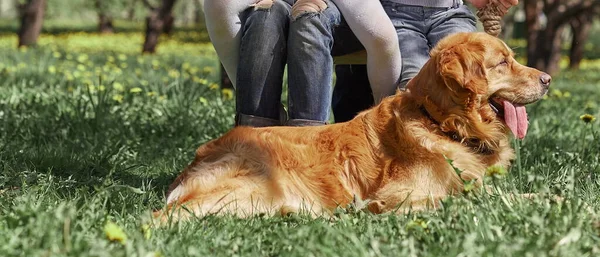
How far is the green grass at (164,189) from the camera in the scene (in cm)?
269

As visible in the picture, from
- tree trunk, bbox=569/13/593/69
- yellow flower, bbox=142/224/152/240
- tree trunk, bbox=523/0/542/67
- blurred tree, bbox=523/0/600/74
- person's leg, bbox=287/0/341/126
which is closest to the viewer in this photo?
yellow flower, bbox=142/224/152/240

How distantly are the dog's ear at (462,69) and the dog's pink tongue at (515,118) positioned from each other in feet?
0.66

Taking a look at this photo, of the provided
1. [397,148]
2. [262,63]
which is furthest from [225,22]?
[397,148]

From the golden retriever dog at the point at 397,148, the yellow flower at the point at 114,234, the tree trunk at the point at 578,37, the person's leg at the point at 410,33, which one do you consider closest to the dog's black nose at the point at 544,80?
the golden retriever dog at the point at 397,148

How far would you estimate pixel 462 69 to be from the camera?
3684 millimetres

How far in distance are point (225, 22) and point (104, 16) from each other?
1083 inches

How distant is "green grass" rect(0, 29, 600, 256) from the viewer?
2.69m

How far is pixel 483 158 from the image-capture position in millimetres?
3854

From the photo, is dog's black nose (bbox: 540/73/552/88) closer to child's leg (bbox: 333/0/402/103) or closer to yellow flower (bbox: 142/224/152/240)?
child's leg (bbox: 333/0/402/103)

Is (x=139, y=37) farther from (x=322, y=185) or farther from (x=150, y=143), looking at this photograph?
(x=322, y=185)

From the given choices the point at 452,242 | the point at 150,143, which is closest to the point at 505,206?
the point at 452,242

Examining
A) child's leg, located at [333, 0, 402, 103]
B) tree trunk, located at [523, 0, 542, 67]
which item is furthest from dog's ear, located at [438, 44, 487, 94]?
tree trunk, located at [523, 0, 542, 67]

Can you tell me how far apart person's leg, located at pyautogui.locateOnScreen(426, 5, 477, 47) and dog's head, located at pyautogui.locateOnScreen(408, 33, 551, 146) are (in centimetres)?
69

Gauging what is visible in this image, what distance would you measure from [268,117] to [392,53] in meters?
0.77
